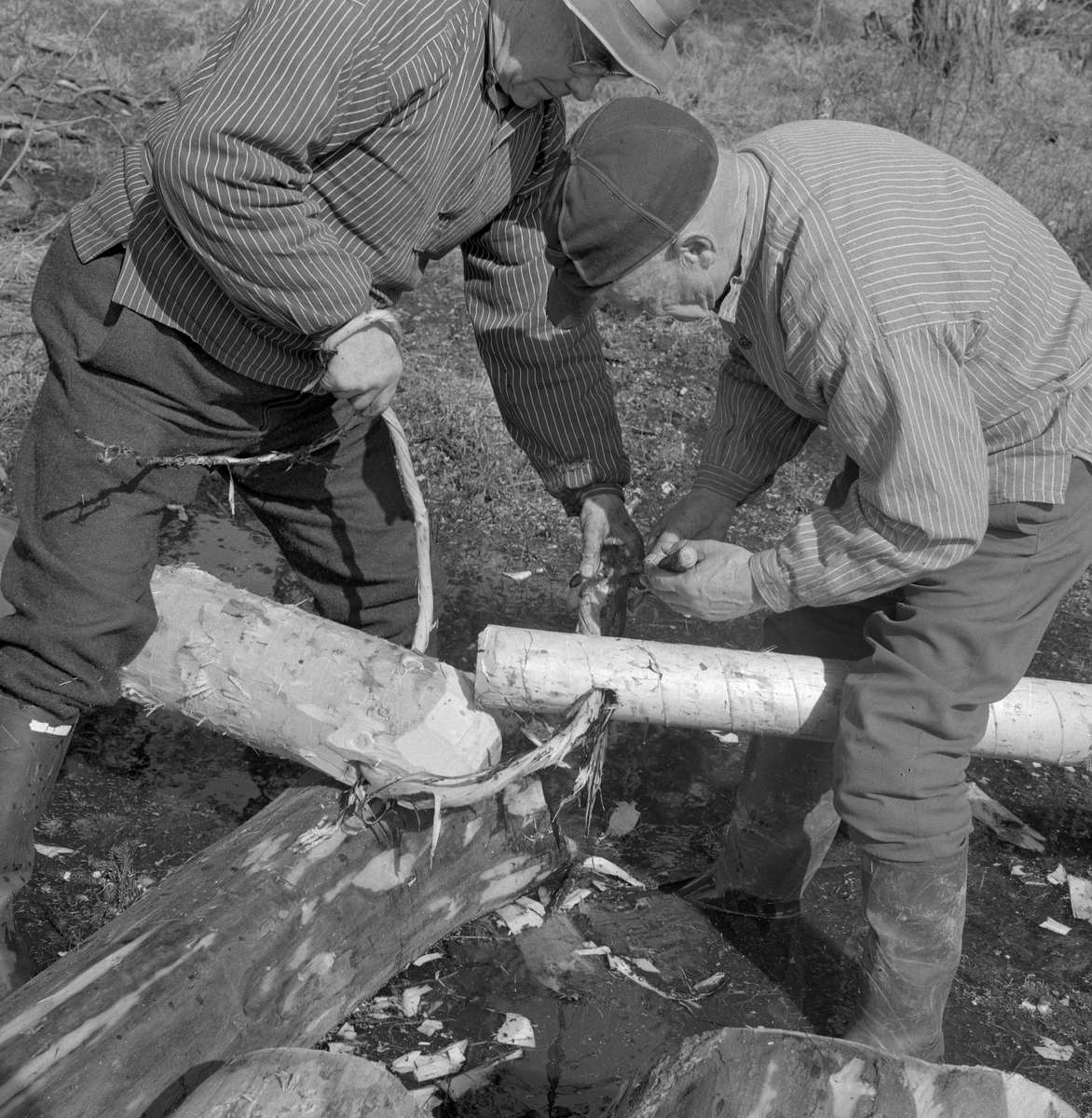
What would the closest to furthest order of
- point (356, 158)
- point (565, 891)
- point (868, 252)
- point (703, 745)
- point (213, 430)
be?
1. point (868, 252)
2. point (356, 158)
3. point (213, 430)
4. point (565, 891)
5. point (703, 745)

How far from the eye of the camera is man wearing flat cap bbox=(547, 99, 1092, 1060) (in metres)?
2.14

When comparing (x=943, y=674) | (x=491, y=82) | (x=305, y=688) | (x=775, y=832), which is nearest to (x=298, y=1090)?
(x=305, y=688)

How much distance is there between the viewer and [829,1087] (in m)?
1.96

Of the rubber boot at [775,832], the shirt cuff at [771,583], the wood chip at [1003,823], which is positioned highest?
the shirt cuff at [771,583]

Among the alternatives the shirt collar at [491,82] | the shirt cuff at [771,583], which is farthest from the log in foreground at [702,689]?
the shirt collar at [491,82]

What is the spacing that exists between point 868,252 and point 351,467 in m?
1.51

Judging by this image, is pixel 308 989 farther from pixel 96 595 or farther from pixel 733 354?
pixel 733 354

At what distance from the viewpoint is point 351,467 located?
3.10 metres

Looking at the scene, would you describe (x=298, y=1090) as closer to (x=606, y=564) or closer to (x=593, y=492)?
(x=606, y=564)

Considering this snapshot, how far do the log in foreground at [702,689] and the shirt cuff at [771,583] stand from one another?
0.27 m

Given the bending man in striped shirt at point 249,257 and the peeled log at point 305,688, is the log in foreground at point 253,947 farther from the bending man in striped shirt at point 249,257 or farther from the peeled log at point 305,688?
the bending man in striped shirt at point 249,257

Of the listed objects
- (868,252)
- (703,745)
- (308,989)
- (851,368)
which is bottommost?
(703,745)

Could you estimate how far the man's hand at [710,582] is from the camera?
2.55m

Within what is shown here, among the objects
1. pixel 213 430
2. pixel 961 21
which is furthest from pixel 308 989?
pixel 961 21
